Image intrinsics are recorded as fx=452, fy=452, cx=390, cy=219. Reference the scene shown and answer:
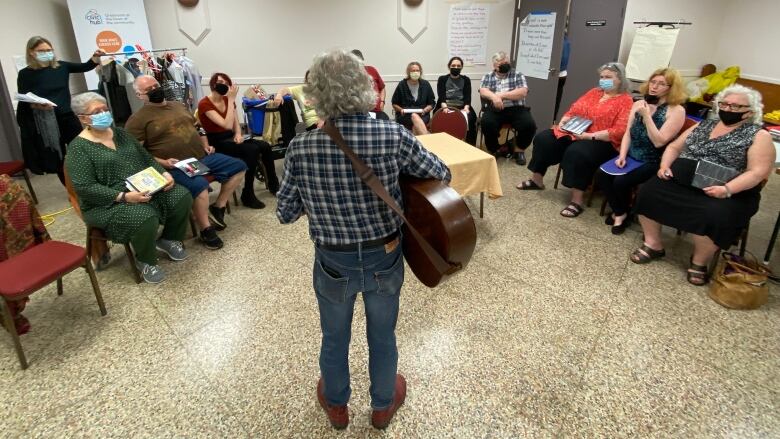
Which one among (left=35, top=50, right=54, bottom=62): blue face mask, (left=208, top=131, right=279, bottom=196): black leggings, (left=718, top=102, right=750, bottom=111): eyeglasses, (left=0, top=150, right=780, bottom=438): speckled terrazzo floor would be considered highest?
(left=35, top=50, right=54, bottom=62): blue face mask

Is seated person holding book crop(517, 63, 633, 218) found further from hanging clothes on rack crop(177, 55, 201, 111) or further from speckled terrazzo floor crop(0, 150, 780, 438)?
hanging clothes on rack crop(177, 55, 201, 111)

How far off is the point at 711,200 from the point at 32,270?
363 centimetres

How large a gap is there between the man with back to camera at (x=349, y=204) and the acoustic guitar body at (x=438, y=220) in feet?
0.12

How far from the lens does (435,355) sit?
218 centimetres

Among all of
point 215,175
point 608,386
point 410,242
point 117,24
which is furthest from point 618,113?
point 117,24

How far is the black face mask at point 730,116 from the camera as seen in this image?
2.58 m

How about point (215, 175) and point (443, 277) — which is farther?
point (215, 175)

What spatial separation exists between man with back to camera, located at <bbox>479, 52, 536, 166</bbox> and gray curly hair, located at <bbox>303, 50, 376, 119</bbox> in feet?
12.8

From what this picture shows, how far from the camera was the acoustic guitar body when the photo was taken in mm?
1327

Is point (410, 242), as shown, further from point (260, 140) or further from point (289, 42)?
point (289, 42)

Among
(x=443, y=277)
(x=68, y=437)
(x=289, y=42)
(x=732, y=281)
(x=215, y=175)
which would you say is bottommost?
(x=68, y=437)

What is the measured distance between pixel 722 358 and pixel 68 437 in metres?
2.87

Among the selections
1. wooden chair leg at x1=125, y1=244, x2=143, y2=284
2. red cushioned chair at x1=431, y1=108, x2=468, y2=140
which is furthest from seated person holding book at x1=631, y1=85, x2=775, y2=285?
wooden chair leg at x1=125, y1=244, x2=143, y2=284

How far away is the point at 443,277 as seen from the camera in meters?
1.40
